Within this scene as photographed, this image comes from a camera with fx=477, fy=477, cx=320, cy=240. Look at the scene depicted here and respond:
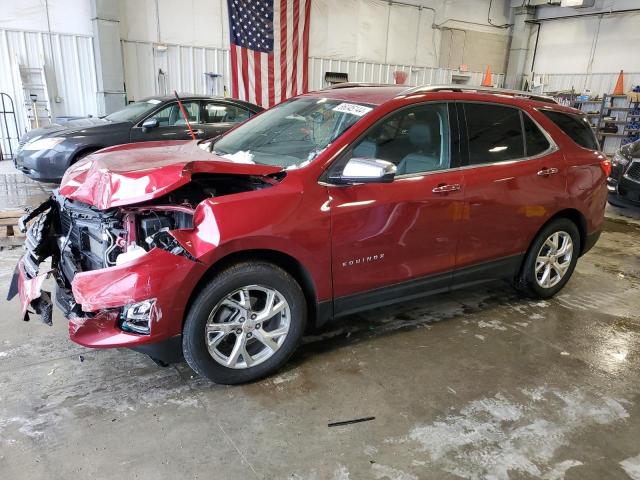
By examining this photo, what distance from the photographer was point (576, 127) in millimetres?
3998

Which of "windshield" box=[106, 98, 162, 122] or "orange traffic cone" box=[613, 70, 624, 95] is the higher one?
"orange traffic cone" box=[613, 70, 624, 95]

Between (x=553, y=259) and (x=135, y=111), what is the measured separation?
6311 millimetres

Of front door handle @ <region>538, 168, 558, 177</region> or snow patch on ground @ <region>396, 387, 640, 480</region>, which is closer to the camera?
snow patch on ground @ <region>396, 387, 640, 480</region>

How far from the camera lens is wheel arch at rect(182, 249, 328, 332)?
8.18 feet

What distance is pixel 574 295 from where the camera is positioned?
14.4ft

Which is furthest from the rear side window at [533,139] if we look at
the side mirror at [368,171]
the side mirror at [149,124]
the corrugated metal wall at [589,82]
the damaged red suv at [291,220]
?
the corrugated metal wall at [589,82]

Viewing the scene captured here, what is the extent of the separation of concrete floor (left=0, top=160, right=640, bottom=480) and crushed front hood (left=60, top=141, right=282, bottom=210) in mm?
1069

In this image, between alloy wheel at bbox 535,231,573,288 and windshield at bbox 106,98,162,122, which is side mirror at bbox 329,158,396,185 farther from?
windshield at bbox 106,98,162,122

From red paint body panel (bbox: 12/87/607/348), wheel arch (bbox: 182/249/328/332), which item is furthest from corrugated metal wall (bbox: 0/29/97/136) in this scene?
wheel arch (bbox: 182/249/328/332)

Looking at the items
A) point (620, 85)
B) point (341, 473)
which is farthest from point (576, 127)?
point (620, 85)

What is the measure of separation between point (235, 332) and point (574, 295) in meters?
3.31

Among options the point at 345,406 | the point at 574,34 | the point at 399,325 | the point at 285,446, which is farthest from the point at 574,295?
the point at 574,34

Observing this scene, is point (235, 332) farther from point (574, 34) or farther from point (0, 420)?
point (574, 34)

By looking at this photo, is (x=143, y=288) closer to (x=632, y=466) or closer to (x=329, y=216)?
(x=329, y=216)
